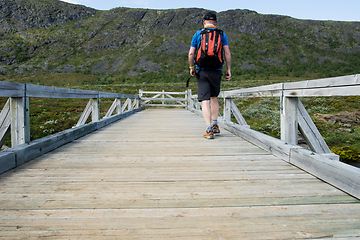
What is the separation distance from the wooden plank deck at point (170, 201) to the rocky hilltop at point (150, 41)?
243 ft

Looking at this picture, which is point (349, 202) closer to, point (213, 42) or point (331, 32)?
point (213, 42)

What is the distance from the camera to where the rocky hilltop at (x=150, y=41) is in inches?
3162

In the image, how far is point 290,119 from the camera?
249cm

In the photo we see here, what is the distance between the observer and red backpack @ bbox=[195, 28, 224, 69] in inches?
134

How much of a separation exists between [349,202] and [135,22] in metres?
122

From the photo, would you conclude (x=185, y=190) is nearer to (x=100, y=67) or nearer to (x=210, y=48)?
(x=210, y=48)

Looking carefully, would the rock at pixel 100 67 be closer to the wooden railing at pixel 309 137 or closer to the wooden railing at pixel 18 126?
the wooden railing at pixel 18 126

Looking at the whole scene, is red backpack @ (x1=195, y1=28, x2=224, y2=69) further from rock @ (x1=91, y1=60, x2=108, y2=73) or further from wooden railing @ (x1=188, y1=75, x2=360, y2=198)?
rock @ (x1=91, y1=60, x2=108, y2=73)

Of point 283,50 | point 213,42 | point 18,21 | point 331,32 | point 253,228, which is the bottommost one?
point 253,228

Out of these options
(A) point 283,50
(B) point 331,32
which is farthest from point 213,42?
(B) point 331,32

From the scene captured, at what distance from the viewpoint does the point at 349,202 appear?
1487 millimetres

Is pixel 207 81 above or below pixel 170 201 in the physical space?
above

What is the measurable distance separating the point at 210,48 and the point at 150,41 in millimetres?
99031

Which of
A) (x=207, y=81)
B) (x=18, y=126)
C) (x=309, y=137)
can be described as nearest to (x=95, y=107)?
(x=18, y=126)
